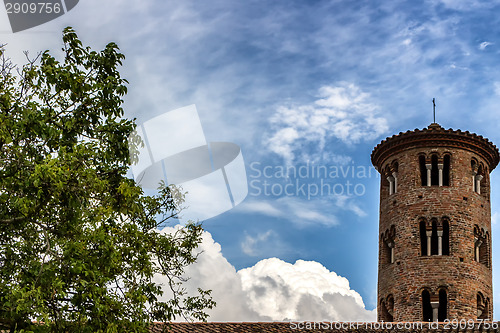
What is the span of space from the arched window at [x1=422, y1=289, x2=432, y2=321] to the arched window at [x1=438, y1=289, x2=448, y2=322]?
46 centimetres

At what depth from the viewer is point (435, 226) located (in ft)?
131

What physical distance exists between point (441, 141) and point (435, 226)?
4.33m

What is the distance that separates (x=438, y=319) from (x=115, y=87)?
26.0 meters

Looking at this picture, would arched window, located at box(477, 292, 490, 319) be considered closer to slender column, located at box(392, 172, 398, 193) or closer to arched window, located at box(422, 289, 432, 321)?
arched window, located at box(422, 289, 432, 321)

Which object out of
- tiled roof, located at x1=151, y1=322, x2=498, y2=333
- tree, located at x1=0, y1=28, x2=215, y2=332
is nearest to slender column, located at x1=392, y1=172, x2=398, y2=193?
tiled roof, located at x1=151, y1=322, x2=498, y2=333

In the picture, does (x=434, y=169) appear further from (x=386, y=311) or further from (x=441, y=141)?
(x=386, y=311)

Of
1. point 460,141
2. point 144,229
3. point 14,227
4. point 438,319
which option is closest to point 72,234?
point 14,227

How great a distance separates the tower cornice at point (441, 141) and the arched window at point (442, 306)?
292 inches

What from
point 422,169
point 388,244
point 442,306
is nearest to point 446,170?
point 422,169

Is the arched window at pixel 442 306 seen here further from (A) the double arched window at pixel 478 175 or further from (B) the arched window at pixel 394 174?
(B) the arched window at pixel 394 174

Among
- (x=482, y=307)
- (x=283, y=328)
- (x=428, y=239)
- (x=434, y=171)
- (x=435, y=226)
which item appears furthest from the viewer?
(x=434, y=171)

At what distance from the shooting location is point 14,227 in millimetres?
15203

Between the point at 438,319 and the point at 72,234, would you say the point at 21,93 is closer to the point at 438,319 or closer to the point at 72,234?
the point at 72,234

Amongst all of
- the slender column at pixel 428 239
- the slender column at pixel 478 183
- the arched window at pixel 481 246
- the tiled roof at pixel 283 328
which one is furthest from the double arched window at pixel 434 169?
the tiled roof at pixel 283 328
